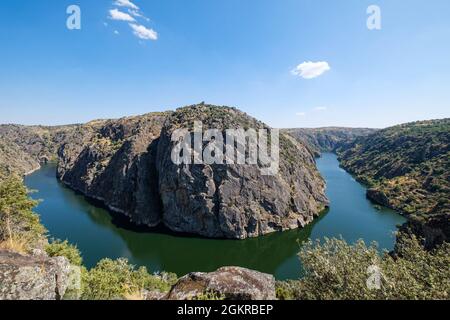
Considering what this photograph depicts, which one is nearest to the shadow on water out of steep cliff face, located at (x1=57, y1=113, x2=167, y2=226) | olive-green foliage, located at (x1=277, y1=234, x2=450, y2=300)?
steep cliff face, located at (x1=57, y1=113, x2=167, y2=226)

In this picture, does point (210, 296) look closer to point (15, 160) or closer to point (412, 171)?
point (412, 171)

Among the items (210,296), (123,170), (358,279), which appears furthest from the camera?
(123,170)

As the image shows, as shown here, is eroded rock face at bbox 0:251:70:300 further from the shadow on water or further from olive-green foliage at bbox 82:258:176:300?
the shadow on water

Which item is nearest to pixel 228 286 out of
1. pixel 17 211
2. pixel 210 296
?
pixel 210 296

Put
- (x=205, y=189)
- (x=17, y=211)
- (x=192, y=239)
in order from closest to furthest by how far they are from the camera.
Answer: (x=17, y=211) → (x=192, y=239) → (x=205, y=189)

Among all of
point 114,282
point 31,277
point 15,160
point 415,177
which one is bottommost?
point 415,177

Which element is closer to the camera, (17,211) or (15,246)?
(15,246)
